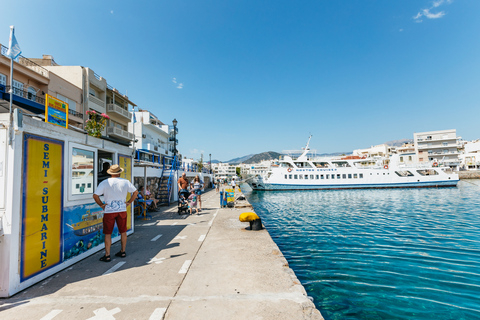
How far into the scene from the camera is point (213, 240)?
5781mm

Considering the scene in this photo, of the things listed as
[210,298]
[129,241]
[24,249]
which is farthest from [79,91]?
[210,298]

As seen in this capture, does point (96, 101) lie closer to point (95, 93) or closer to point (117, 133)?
point (95, 93)

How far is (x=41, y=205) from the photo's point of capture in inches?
136

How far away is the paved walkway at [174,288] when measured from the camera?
260 centimetres

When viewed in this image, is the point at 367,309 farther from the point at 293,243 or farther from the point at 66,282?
the point at 66,282

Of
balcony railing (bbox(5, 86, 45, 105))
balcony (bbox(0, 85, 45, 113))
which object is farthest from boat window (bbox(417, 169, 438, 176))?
balcony railing (bbox(5, 86, 45, 105))

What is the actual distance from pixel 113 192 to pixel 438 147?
274 ft

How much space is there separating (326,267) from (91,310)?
4922mm

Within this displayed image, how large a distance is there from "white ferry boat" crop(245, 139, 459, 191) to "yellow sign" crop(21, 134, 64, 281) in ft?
107

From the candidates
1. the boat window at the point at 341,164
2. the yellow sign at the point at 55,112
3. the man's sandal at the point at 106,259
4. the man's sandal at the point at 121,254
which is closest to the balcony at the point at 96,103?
the yellow sign at the point at 55,112

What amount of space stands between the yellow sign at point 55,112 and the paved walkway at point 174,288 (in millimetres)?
2563

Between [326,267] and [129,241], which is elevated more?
[129,241]

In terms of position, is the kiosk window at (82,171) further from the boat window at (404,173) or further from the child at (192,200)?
the boat window at (404,173)

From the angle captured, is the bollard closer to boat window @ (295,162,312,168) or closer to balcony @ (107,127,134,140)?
balcony @ (107,127,134,140)
